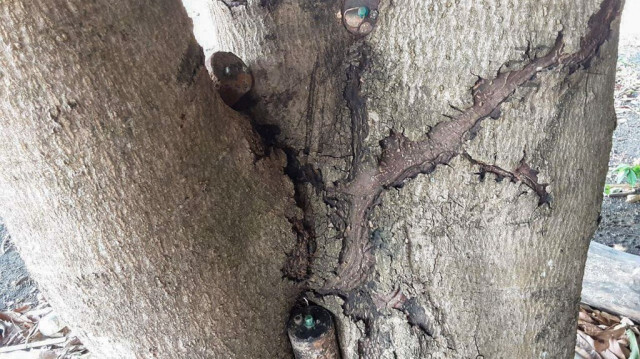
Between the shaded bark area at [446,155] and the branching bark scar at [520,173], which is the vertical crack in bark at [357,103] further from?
the branching bark scar at [520,173]

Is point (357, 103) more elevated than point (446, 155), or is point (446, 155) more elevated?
point (357, 103)

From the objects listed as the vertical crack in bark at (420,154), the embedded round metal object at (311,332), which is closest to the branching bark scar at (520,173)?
the vertical crack in bark at (420,154)

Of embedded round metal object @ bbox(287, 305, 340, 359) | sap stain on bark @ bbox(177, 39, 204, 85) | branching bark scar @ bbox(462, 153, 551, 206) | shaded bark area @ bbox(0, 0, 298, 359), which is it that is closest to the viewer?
shaded bark area @ bbox(0, 0, 298, 359)

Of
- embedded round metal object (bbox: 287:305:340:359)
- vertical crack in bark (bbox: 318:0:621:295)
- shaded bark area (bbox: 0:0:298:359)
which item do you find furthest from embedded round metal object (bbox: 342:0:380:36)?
embedded round metal object (bbox: 287:305:340:359)

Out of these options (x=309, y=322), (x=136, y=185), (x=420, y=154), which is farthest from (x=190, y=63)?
(x=309, y=322)

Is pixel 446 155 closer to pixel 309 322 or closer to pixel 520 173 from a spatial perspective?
pixel 520 173

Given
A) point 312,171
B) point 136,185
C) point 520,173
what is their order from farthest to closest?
point 312,171 → point 520,173 → point 136,185

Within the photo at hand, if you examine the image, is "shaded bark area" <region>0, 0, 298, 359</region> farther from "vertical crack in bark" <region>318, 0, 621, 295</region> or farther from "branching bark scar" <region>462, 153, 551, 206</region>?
"branching bark scar" <region>462, 153, 551, 206</region>

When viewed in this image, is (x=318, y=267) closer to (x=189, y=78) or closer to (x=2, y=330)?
(x=189, y=78)
